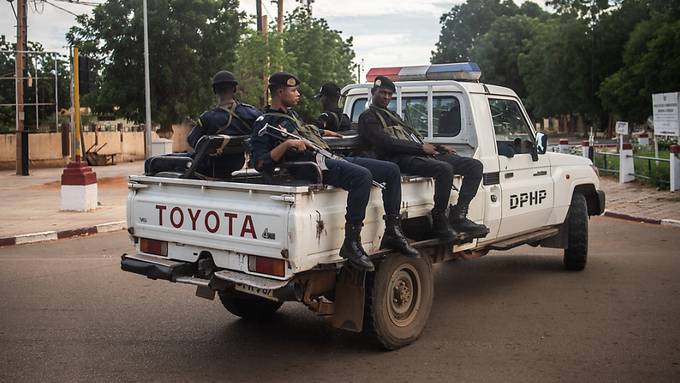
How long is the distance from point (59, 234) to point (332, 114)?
6732mm

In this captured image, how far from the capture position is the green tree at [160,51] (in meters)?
30.8

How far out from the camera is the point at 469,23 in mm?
81000

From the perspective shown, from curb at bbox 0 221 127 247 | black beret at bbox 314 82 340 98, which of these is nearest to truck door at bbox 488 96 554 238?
black beret at bbox 314 82 340 98

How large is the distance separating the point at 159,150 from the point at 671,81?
2552cm

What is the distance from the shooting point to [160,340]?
6.00 m

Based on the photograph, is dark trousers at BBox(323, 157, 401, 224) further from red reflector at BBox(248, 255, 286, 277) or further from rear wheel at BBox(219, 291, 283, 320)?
rear wheel at BBox(219, 291, 283, 320)

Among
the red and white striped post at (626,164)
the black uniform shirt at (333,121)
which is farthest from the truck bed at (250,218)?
the red and white striped post at (626,164)

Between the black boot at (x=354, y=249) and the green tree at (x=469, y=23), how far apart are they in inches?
2939

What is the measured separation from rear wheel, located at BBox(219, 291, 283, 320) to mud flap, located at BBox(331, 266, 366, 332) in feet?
4.21

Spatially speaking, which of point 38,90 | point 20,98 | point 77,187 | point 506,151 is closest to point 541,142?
point 506,151

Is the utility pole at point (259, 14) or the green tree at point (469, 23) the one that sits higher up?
the green tree at point (469, 23)

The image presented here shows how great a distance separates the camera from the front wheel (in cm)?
551

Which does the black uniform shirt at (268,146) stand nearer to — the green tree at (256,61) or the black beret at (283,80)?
the black beret at (283,80)

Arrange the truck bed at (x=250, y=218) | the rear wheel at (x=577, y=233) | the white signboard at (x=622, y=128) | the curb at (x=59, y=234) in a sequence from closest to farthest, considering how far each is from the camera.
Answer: the truck bed at (x=250, y=218) < the rear wheel at (x=577, y=233) < the curb at (x=59, y=234) < the white signboard at (x=622, y=128)
